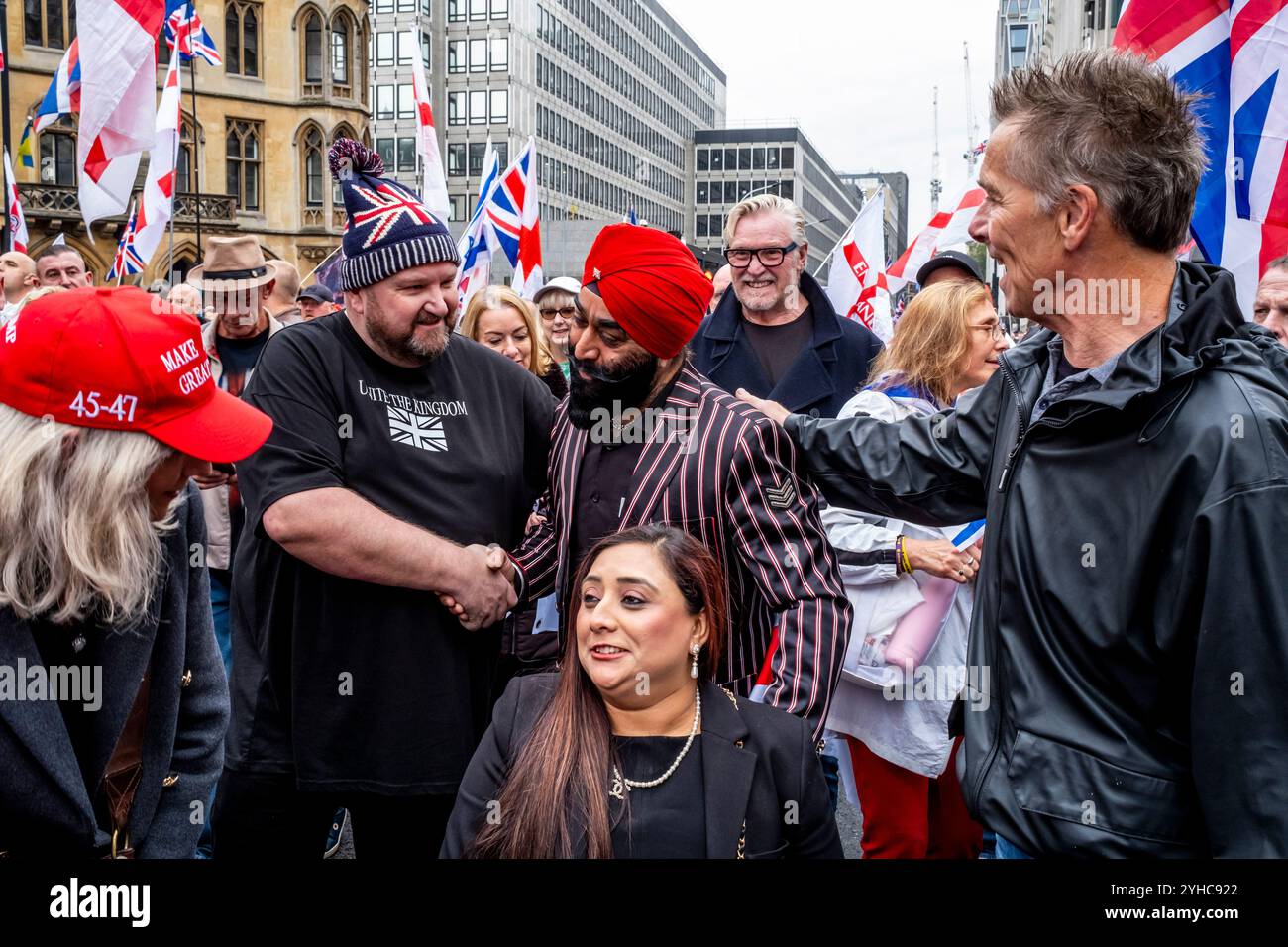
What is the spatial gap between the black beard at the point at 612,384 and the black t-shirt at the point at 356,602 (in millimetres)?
380

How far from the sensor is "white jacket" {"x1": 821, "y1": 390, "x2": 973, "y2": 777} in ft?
13.4

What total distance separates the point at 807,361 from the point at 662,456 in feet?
8.97

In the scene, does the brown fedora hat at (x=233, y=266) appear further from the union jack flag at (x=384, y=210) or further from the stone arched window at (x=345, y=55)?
the stone arched window at (x=345, y=55)

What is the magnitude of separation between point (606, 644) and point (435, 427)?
3.03ft

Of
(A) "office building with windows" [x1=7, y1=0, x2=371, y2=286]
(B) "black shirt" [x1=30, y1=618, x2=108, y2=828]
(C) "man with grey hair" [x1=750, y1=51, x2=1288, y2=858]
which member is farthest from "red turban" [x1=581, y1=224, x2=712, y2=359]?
(A) "office building with windows" [x1=7, y1=0, x2=371, y2=286]

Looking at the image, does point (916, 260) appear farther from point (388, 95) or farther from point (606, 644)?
point (388, 95)

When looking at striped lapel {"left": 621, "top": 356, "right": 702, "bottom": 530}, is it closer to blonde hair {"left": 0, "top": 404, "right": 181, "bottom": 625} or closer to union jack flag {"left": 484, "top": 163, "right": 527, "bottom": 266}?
blonde hair {"left": 0, "top": 404, "right": 181, "bottom": 625}

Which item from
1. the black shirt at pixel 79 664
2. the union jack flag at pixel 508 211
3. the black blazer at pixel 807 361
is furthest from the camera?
the union jack flag at pixel 508 211

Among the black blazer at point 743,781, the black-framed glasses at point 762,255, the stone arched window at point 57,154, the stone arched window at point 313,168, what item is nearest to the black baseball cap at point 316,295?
the black-framed glasses at point 762,255

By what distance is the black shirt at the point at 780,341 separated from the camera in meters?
5.98

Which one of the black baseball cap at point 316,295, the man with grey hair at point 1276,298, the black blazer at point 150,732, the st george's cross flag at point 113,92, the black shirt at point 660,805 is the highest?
the st george's cross flag at point 113,92

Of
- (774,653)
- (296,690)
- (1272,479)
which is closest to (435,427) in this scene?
(296,690)

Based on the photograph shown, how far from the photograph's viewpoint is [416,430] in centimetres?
342

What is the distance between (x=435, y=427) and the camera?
3.46m
